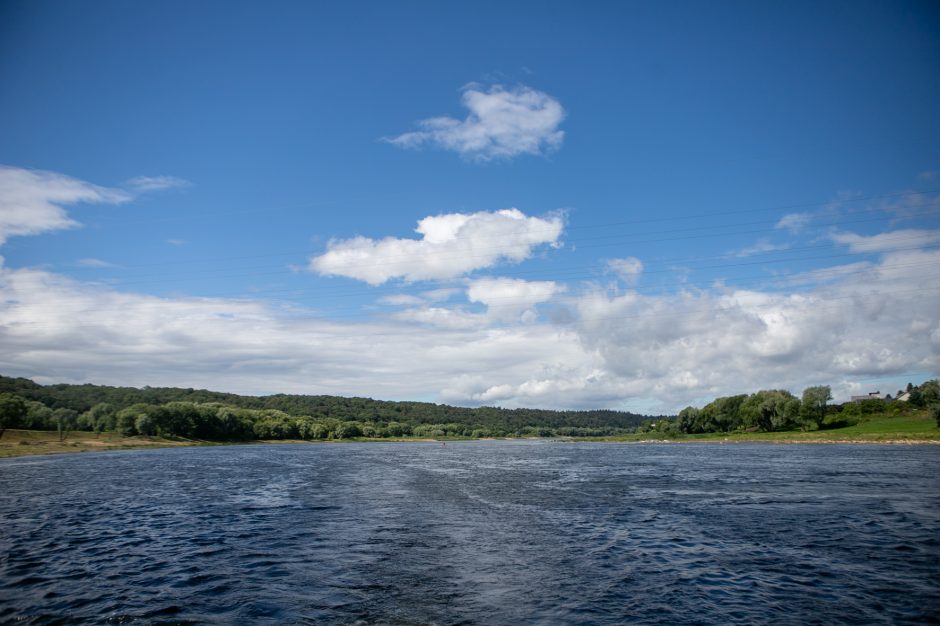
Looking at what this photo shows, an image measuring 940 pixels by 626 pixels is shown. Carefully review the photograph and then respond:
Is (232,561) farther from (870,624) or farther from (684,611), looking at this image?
(870,624)

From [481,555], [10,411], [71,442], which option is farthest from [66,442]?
[481,555]

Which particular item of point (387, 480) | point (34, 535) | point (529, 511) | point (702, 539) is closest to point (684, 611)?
point (702, 539)

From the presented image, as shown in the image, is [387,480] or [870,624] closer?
[870,624]

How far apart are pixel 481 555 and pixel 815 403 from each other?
6772 inches

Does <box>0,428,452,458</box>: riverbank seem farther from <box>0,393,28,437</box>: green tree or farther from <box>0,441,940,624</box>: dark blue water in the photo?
<box>0,441,940,624</box>: dark blue water

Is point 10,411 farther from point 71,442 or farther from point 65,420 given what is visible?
point 65,420

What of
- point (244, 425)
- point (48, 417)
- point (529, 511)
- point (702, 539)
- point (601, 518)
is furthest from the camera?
point (244, 425)

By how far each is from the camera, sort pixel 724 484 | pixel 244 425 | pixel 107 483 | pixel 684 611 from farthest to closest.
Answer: pixel 244 425, pixel 107 483, pixel 724 484, pixel 684 611

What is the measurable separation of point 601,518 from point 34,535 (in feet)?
102

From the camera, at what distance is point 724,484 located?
48531mm

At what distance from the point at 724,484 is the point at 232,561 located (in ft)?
136

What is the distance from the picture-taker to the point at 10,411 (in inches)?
4491

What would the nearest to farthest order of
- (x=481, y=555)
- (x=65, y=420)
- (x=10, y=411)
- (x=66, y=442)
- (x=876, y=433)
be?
(x=481, y=555) → (x=10, y=411) → (x=66, y=442) → (x=876, y=433) → (x=65, y=420)

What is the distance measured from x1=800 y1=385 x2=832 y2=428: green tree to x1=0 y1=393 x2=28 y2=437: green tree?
652 ft
